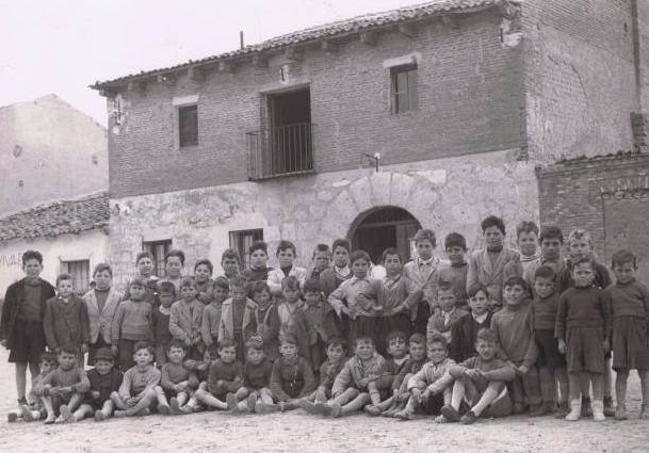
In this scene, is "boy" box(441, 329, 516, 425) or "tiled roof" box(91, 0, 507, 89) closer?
"boy" box(441, 329, 516, 425)

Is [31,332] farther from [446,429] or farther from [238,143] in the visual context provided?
[238,143]

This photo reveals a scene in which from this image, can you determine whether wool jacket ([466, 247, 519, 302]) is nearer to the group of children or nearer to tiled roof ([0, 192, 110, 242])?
the group of children

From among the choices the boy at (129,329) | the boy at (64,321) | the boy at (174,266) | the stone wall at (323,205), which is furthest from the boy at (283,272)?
the stone wall at (323,205)

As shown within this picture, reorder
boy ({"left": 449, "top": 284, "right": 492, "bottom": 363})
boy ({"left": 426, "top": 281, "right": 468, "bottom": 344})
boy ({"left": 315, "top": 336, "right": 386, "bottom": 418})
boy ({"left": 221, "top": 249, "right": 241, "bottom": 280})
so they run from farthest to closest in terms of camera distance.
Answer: boy ({"left": 221, "top": 249, "right": 241, "bottom": 280}) < boy ({"left": 315, "top": 336, "right": 386, "bottom": 418}) < boy ({"left": 426, "top": 281, "right": 468, "bottom": 344}) < boy ({"left": 449, "top": 284, "right": 492, "bottom": 363})

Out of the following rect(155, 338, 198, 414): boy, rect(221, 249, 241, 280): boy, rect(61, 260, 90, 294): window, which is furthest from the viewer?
rect(61, 260, 90, 294): window

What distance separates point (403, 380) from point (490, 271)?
4.08 feet

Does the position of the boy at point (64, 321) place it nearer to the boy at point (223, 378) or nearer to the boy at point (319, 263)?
the boy at point (223, 378)

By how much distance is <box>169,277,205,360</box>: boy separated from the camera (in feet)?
29.9

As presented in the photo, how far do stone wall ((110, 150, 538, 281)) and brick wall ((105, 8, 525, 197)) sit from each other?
10.3 inches

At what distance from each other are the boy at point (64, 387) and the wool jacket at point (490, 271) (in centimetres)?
376

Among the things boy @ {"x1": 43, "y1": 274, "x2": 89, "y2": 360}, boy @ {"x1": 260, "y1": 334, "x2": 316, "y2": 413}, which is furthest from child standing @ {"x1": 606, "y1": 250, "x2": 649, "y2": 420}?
boy @ {"x1": 43, "y1": 274, "x2": 89, "y2": 360}

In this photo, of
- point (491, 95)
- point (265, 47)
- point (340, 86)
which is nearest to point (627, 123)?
point (491, 95)

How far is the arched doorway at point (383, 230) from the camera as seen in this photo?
1619cm

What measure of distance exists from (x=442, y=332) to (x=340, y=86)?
9.32 meters
